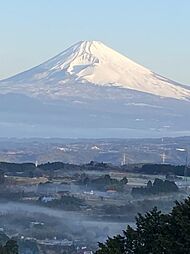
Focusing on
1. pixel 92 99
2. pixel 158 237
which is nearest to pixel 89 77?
pixel 92 99

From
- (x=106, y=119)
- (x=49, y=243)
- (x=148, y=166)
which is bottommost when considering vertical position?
(x=49, y=243)

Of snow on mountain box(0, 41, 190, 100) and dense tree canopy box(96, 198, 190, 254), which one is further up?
snow on mountain box(0, 41, 190, 100)

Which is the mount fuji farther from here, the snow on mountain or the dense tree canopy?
the dense tree canopy

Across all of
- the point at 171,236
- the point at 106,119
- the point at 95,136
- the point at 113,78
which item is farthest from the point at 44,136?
the point at 171,236

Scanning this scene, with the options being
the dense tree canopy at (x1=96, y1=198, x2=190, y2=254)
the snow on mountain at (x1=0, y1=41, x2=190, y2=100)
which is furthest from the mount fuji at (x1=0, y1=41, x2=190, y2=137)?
the dense tree canopy at (x1=96, y1=198, x2=190, y2=254)

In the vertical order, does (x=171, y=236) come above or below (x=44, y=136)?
below

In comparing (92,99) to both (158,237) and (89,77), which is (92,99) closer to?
(89,77)

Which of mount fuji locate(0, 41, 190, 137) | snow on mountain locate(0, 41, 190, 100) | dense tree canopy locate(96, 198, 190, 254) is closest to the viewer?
dense tree canopy locate(96, 198, 190, 254)

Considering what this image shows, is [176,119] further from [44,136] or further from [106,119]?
[44,136]
